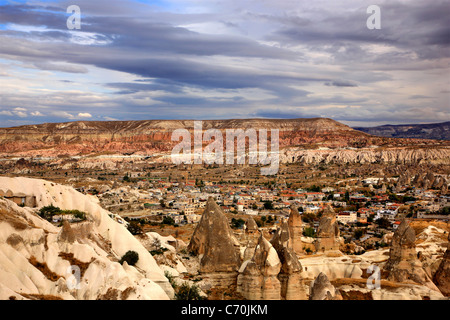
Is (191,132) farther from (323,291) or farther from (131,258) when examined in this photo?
(323,291)

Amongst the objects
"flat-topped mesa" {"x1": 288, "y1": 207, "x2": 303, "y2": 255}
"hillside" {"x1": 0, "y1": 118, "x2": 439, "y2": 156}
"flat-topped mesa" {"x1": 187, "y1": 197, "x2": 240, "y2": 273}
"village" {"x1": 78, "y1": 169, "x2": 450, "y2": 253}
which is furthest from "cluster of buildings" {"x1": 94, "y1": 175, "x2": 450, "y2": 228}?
"hillside" {"x1": 0, "y1": 118, "x2": 439, "y2": 156}

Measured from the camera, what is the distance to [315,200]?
246 feet

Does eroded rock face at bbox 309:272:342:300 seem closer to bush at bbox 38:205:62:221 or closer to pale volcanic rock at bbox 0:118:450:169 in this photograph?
bush at bbox 38:205:62:221

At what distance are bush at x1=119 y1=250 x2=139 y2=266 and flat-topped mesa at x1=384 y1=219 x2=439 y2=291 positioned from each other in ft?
39.9

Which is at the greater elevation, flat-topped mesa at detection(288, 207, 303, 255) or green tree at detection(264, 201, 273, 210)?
flat-topped mesa at detection(288, 207, 303, 255)

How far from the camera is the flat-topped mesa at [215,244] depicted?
2020cm

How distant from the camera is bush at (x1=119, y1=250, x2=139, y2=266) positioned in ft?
66.7

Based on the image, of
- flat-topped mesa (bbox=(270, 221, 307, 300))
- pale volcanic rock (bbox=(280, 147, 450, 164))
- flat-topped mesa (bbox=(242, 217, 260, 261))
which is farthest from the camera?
pale volcanic rock (bbox=(280, 147, 450, 164))

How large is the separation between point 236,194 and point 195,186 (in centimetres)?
1583

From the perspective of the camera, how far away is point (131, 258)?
20.5 meters

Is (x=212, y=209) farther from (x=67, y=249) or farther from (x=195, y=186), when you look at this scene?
(x=195, y=186)

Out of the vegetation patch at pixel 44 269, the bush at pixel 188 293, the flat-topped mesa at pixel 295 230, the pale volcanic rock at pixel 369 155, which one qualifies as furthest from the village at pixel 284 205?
the pale volcanic rock at pixel 369 155

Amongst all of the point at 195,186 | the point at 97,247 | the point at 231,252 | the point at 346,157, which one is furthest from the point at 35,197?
the point at 346,157

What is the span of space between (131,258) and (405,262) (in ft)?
43.0
